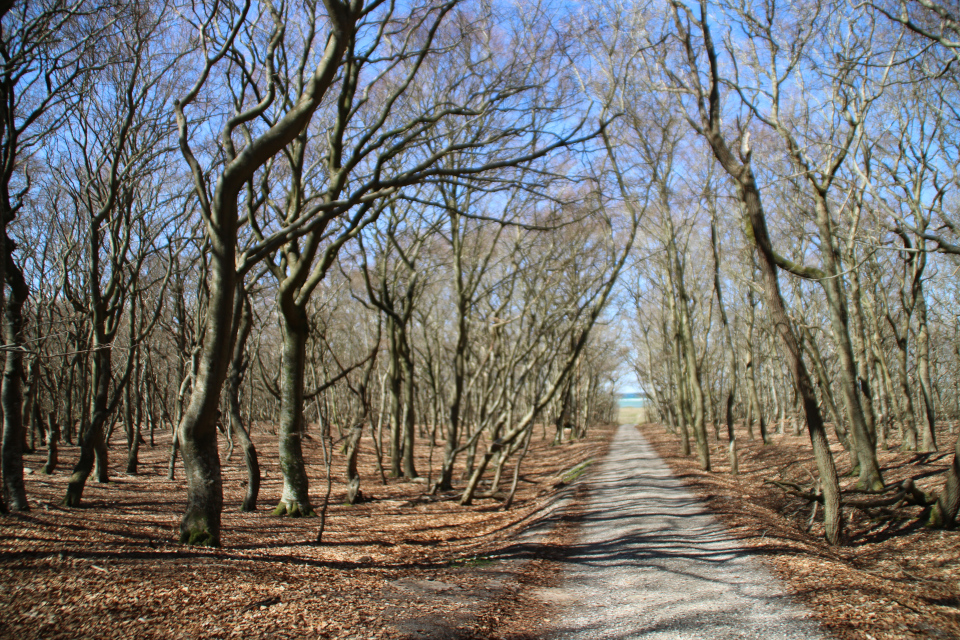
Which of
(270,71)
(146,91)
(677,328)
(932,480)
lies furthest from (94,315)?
(677,328)

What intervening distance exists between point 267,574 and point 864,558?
24.3ft

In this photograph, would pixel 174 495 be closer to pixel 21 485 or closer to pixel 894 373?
pixel 21 485

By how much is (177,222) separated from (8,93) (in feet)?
22.5

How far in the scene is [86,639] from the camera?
368 centimetres

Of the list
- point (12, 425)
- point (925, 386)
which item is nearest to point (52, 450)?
point (12, 425)

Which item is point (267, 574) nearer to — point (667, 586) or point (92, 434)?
point (667, 586)

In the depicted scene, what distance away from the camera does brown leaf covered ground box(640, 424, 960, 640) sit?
4.43 metres

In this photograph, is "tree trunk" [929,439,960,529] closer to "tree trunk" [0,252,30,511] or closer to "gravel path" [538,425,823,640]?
"gravel path" [538,425,823,640]

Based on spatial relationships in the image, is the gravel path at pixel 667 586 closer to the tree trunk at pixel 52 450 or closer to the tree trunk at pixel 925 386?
the tree trunk at pixel 925 386

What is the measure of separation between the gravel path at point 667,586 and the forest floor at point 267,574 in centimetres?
49

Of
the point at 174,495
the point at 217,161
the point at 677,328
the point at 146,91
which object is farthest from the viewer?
the point at 677,328

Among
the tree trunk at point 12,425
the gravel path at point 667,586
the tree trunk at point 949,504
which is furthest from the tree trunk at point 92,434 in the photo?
the tree trunk at point 949,504

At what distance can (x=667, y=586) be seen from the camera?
18.2 feet

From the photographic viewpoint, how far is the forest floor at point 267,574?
4090 millimetres
